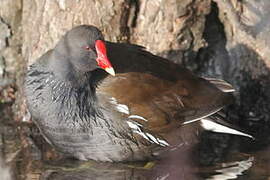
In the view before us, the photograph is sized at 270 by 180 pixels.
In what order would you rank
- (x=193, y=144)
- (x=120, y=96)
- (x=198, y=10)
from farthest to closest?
(x=198, y=10), (x=193, y=144), (x=120, y=96)

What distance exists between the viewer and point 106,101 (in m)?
6.29

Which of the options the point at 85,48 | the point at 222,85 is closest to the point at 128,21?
the point at 222,85

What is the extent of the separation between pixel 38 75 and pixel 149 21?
1388 mm

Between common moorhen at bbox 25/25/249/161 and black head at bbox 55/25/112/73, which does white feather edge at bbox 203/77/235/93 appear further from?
black head at bbox 55/25/112/73

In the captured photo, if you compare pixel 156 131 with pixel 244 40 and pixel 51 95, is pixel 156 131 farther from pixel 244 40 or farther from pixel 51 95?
pixel 244 40

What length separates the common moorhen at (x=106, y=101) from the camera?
247 inches

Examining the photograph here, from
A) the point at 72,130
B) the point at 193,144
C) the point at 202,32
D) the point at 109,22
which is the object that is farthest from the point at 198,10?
the point at 72,130

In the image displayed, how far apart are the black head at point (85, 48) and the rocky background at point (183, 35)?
108 centimetres

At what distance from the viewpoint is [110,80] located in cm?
Answer: 636

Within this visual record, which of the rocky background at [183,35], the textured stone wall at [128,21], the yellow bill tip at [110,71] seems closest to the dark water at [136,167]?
the rocky background at [183,35]

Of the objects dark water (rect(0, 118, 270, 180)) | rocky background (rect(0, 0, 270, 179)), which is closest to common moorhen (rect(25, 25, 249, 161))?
dark water (rect(0, 118, 270, 180))

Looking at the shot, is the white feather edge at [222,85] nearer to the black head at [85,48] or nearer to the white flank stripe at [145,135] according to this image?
the white flank stripe at [145,135]

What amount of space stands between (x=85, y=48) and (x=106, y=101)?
449 millimetres

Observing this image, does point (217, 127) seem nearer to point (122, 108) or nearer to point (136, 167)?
point (136, 167)
